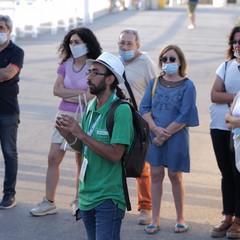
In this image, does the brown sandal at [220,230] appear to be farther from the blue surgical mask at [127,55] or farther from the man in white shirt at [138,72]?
the blue surgical mask at [127,55]

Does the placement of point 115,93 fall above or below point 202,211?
above

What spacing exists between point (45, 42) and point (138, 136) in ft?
64.1

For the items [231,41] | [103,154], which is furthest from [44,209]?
[103,154]

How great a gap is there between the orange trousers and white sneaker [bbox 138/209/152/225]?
46mm

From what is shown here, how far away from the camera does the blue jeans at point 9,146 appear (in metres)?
7.78

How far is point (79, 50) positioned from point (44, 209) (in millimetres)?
1628

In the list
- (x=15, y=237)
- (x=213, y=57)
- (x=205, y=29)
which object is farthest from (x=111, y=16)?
(x=15, y=237)

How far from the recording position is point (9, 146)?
7867 millimetres

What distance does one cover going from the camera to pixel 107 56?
5090mm

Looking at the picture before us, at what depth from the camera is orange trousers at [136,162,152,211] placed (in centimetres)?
760

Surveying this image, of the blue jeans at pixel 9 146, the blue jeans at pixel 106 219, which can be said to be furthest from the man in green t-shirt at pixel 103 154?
the blue jeans at pixel 9 146

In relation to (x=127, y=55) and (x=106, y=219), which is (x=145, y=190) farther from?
(x=106, y=219)

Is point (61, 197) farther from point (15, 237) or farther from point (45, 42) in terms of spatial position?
point (45, 42)

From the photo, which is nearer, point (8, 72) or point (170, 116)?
point (170, 116)
